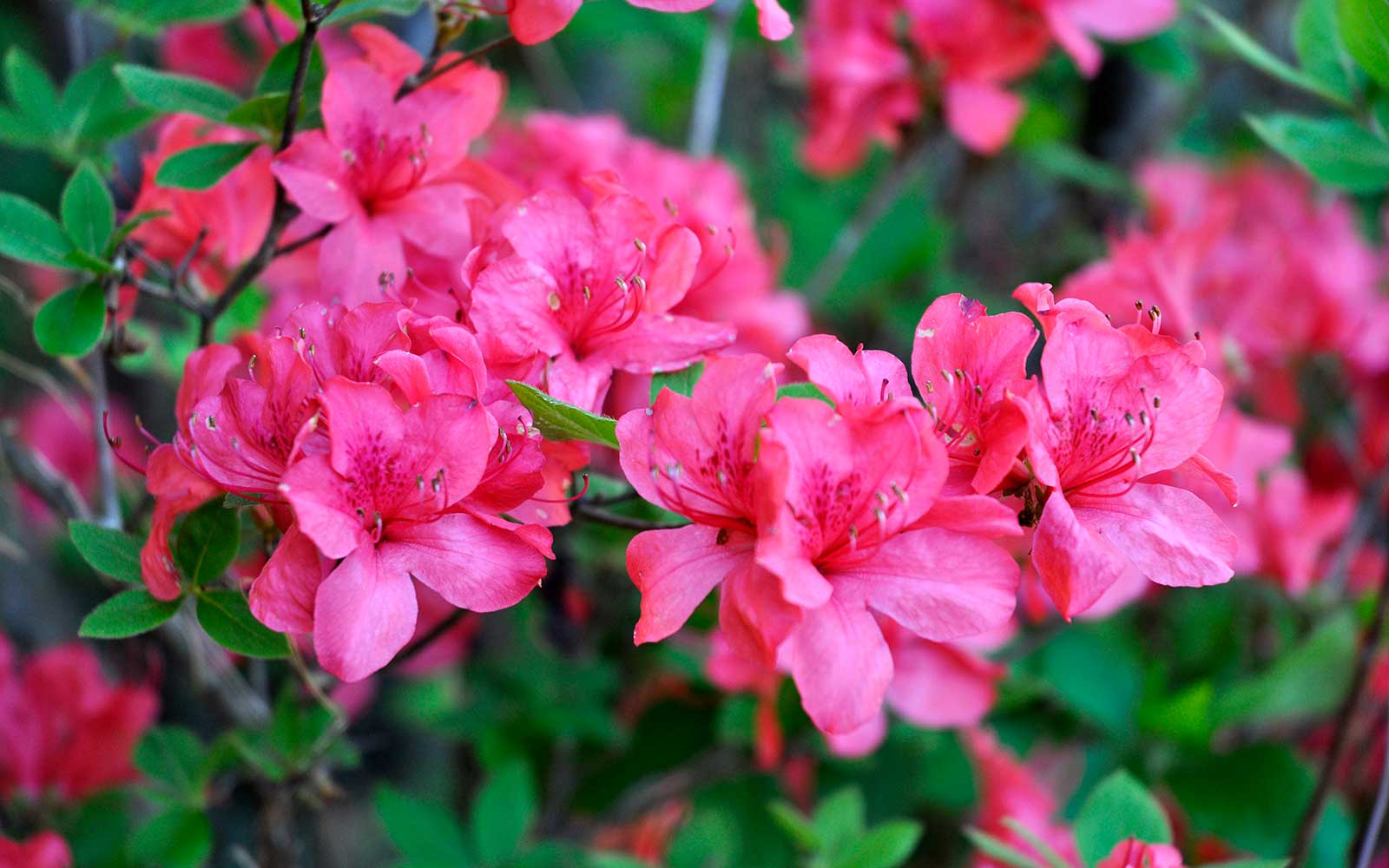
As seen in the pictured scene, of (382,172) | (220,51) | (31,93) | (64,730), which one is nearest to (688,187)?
(382,172)

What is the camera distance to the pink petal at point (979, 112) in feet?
3.93

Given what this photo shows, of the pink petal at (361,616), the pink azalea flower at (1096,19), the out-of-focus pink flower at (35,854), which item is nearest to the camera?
the pink petal at (361,616)

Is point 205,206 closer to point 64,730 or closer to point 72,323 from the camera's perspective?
point 72,323

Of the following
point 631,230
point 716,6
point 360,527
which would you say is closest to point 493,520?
point 360,527

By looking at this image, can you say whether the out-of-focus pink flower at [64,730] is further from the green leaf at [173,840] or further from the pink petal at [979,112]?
the pink petal at [979,112]

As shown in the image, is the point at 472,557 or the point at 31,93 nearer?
the point at 472,557

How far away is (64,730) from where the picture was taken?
41.1 inches

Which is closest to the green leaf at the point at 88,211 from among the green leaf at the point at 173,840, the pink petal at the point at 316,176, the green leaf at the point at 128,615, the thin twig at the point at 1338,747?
the pink petal at the point at 316,176

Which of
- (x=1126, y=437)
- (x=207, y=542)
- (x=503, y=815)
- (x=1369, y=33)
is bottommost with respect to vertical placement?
(x=503, y=815)

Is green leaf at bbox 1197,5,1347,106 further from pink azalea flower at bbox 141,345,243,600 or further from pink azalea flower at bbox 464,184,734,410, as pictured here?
pink azalea flower at bbox 141,345,243,600

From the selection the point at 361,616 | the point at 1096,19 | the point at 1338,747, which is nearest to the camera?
the point at 361,616

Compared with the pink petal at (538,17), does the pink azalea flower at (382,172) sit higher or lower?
lower

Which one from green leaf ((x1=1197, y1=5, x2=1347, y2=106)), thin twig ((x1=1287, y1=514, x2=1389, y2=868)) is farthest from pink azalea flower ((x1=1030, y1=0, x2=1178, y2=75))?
thin twig ((x1=1287, y1=514, x2=1389, y2=868))

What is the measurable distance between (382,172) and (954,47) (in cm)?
71
